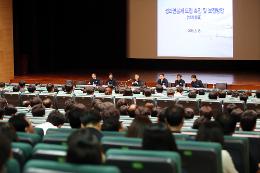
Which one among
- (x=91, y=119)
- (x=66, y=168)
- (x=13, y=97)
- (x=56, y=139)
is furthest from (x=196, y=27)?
(x=66, y=168)

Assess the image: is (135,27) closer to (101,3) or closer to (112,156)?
(101,3)

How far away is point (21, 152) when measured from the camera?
131 inches

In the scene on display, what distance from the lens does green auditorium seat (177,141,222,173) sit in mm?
3369

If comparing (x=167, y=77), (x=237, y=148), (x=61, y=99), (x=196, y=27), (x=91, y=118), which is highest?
(x=196, y=27)

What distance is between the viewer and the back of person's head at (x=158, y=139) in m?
3.38

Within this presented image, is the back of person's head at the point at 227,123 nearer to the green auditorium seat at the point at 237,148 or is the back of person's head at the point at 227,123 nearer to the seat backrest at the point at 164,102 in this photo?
the green auditorium seat at the point at 237,148

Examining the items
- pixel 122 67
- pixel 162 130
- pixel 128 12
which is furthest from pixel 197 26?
pixel 162 130

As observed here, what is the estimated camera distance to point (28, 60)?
1852cm

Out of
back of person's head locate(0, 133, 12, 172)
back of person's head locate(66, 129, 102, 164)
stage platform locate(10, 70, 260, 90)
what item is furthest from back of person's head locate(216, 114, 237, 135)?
stage platform locate(10, 70, 260, 90)

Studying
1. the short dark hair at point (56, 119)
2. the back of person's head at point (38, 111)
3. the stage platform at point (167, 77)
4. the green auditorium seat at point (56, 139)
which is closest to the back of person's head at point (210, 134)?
the green auditorium seat at point (56, 139)

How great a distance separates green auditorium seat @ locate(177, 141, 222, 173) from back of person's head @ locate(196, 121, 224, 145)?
41cm

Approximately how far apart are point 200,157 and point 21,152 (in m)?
1.23

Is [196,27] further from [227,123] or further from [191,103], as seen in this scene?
[227,123]

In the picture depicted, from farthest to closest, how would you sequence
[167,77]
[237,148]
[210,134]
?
[167,77] → [237,148] → [210,134]
